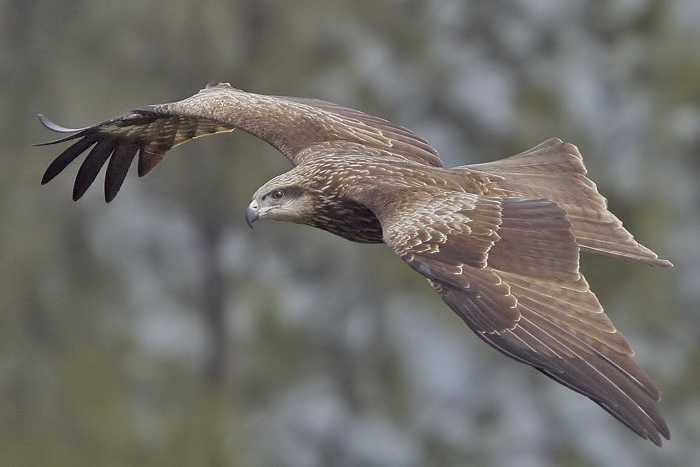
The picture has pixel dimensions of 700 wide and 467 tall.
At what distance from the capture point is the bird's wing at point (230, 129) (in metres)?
8.46

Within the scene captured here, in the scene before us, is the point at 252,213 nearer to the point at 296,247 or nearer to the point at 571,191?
the point at 571,191

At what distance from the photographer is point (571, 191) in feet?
25.6

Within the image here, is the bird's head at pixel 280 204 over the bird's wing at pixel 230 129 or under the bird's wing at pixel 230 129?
under

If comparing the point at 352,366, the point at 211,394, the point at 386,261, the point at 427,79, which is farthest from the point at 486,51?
the point at 211,394

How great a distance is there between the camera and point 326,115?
8.76 meters

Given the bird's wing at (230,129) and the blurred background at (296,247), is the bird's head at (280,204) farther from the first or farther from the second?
the blurred background at (296,247)

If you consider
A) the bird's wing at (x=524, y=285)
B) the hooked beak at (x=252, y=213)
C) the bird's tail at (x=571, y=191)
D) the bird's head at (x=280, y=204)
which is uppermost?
the bird's tail at (x=571, y=191)

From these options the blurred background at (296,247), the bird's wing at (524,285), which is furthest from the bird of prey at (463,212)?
the blurred background at (296,247)

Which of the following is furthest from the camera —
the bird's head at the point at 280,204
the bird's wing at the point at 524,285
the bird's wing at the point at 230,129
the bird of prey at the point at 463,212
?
the bird's wing at the point at 230,129

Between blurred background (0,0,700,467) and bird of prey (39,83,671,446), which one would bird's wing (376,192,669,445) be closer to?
bird of prey (39,83,671,446)

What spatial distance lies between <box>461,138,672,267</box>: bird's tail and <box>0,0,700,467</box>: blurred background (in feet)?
32.4

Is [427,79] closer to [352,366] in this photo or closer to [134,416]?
[352,366]

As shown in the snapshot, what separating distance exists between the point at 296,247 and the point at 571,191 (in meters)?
11.0

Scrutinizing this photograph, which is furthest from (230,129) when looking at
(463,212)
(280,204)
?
(463,212)
